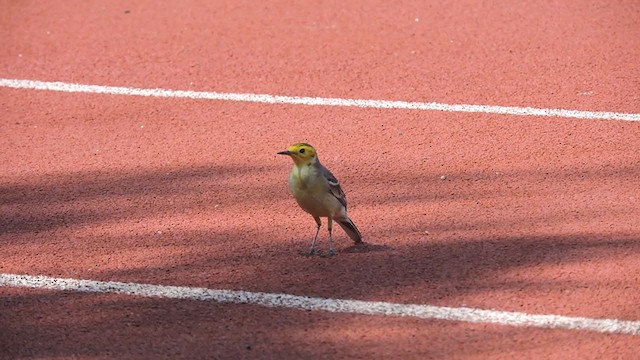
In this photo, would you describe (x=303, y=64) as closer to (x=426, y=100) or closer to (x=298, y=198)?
(x=426, y=100)

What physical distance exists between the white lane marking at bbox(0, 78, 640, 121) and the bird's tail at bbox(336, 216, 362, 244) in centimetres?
233

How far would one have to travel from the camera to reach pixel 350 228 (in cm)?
689

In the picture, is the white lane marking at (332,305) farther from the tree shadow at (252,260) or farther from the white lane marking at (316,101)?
the white lane marking at (316,101)

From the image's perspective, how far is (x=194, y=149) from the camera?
8508 millimetres

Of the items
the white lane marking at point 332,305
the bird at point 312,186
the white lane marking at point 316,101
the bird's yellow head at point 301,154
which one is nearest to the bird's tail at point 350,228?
the bird at point 312,186

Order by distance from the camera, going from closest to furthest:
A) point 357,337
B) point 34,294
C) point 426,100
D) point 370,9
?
1. point 357,337
2. point 34,294
3. point 426,100
4. point 370,9

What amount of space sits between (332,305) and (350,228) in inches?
30.4

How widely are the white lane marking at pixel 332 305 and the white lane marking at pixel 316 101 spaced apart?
3044 millimetres

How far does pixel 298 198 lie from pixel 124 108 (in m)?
2.98

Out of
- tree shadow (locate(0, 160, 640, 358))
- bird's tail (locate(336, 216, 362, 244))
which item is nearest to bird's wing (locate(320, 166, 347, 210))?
bird's tail (locate(336, 216, 362, 244))

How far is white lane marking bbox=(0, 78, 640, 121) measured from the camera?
889 cm

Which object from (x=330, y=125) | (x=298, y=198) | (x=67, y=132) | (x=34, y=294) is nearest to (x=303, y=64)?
(x=330, y=125)

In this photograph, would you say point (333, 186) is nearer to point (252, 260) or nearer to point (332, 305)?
point (252, 260)

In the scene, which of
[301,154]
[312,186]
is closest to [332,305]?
[312,186]
